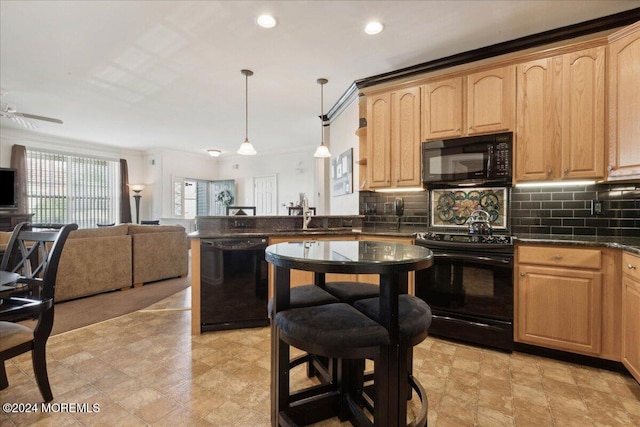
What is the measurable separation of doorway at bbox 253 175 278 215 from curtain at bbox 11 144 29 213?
15.6 feet

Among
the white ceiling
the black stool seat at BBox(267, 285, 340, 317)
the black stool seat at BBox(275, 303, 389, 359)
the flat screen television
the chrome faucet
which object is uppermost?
the white ceiling

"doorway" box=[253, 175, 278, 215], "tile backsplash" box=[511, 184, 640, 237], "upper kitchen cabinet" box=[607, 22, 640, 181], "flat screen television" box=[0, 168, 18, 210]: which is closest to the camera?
"upper kitchen cabinet" box=[607, 22, 640, 181]

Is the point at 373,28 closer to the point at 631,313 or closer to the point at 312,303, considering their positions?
the point at 312,303

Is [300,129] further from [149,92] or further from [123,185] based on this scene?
[123,185]

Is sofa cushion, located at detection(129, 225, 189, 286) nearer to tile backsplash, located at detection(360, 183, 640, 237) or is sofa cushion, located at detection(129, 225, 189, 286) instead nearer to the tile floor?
the tile floor

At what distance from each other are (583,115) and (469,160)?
2.87 feet

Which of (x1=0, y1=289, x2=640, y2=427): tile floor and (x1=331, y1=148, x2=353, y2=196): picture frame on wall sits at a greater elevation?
(x1=331, y1=148, x2=353, y2=196): picture frame on wall

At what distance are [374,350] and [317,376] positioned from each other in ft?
3.36


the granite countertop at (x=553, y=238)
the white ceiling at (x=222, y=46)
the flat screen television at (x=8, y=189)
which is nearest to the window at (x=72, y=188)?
the flat screen television at (x=8, y=189)

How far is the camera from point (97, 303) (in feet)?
11.6

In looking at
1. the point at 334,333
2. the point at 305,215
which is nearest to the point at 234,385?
the point at 334,333

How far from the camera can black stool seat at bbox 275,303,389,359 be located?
1.17 meters

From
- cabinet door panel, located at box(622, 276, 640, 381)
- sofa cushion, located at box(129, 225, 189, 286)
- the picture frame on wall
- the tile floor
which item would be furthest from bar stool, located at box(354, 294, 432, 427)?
sofa cushion, located at box(129, 225, 189, 286)

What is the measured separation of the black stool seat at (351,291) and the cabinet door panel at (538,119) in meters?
1.88
